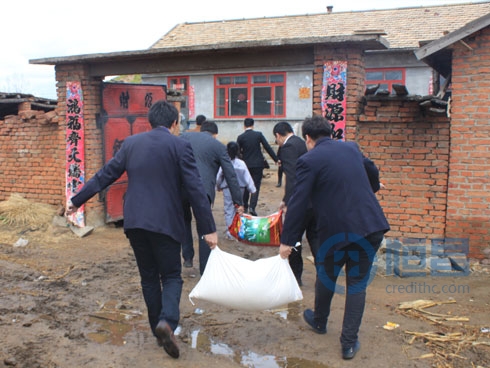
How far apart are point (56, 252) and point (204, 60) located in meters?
3.61

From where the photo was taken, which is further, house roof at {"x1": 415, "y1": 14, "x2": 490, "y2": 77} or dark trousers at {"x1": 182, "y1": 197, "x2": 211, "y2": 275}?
house roof at {"x1": 415, "y1": 14, "x2": 490, "y2": 77}

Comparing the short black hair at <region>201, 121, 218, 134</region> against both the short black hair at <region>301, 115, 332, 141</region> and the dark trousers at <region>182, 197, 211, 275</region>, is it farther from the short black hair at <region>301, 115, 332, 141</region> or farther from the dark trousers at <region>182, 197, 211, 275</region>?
the short black hair at <region>301, 115, 332, 141</region>

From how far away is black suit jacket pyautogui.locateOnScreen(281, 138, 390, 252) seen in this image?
147 inches

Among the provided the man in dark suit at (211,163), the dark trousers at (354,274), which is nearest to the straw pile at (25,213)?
the man in dark suit at (211,163)

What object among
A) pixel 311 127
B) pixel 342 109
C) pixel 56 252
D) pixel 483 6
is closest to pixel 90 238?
pixel 56 252

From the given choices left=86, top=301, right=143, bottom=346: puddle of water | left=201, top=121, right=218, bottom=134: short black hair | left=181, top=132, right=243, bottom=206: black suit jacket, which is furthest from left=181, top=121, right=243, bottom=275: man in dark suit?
left=86, top=301, right=143, bottom=346: puddle of water

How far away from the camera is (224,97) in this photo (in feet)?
63.0

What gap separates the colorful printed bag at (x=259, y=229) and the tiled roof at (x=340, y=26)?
12449 mm

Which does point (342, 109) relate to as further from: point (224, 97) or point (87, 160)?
point (224, 97)

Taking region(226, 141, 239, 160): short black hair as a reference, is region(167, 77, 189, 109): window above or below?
above

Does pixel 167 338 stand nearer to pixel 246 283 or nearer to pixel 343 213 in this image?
pixel 246 283

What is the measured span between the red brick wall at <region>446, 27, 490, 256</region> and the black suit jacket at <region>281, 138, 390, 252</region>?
9.58 ft

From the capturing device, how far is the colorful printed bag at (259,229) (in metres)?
5.98

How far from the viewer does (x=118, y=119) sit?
867 cm
